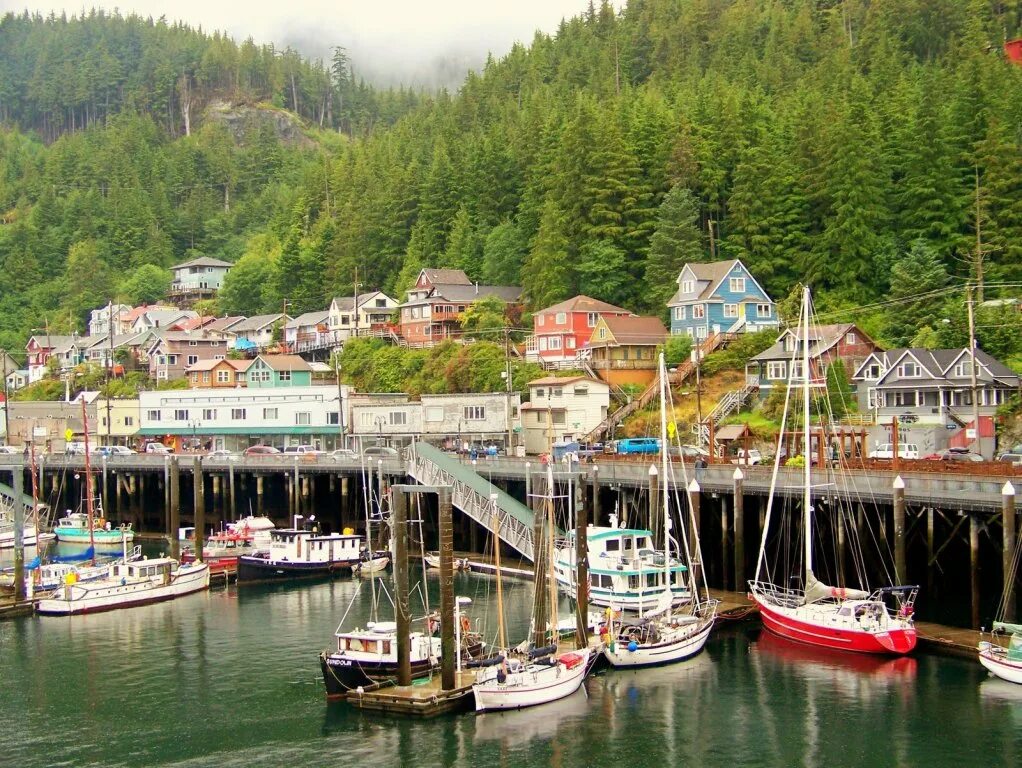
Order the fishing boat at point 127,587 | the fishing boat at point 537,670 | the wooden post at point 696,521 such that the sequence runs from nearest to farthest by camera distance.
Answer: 1. the fishing boat at point 537,670
2. the wooden post at point 696,521
3. the fishing boat at point 127,587

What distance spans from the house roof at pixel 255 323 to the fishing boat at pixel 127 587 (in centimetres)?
7546

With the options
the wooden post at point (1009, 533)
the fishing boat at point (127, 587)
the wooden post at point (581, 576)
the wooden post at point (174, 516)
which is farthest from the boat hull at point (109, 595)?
the wooden post at point (1009, 533)

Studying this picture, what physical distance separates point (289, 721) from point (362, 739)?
3.25 meters

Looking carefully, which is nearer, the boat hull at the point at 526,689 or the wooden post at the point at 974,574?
the boat hull at the point at 526,689

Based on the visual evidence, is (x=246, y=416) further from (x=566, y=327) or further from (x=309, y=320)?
(x=309, y=320)

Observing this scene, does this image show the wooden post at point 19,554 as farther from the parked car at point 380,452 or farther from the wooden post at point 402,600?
the wooden post at point 402,600

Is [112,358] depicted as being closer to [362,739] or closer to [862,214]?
[862,214]

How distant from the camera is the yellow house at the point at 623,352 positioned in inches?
3492

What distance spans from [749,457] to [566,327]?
30.2 meters

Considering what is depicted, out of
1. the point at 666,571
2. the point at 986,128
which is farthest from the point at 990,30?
the point at 666,571

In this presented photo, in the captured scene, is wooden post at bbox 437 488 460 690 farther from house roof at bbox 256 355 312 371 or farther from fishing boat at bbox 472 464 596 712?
house roof at bbox 256 355 312 371

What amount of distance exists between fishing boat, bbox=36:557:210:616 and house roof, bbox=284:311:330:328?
66.2m

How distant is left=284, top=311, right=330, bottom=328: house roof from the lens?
4899 inches

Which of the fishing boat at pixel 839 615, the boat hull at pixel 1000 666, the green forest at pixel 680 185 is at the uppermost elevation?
the green forest at pixel 680 185
